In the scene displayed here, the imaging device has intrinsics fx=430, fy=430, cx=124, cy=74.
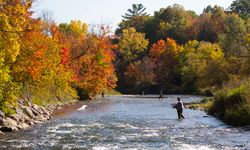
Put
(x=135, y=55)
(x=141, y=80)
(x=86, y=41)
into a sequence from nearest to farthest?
(x=86, y=41), (x=141, y=80), (x=135, y=55)

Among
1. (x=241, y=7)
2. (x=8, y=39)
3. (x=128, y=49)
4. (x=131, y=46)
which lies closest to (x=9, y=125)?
(x=8, y=39)

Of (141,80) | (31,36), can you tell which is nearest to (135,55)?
(141,80)

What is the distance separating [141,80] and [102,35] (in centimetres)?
3976

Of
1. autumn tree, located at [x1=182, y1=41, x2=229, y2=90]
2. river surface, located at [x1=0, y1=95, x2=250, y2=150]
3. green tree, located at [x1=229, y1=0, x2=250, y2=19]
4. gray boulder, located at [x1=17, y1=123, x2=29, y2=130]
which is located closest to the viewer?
river surface, located at [x1=0, y1=95, x2=250, y2=150]

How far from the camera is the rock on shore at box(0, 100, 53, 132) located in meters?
30.0

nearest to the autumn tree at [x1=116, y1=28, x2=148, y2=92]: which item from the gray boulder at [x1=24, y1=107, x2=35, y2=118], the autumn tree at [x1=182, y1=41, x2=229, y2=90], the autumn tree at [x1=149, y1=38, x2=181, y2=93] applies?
the autumn tree at [x1=149, y1=38, x2=181, y2=93]

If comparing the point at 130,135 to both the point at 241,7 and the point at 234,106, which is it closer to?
the point at 234,106

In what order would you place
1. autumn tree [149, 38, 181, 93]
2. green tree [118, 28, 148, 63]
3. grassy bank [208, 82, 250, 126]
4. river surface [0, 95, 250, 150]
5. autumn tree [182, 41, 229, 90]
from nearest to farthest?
river surface [0, 95, 250, 150] → grassy bank [208, 82, 250, 126] → autumn tree [182, 41, 229, 90] → autumn tree [149, 38, 181, 93] → green tree [118, 28, 148, 63]

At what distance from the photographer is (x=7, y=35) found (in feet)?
88.8

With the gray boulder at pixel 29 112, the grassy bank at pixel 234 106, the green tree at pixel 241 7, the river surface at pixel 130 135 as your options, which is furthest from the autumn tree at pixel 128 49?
the river surface at pixel 130 135

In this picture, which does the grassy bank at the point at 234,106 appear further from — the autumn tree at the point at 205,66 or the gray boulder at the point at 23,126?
the autumn tree at the point at 205,66

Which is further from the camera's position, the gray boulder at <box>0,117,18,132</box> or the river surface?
the gray boulder at <box>0,117,18,132</box>

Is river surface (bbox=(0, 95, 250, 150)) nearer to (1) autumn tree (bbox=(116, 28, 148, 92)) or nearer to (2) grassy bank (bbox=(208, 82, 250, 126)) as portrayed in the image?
(2) grassy bank (bbox=(208, 82, 250, 126))

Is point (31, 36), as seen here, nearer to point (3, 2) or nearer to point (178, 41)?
point (3, 2)
